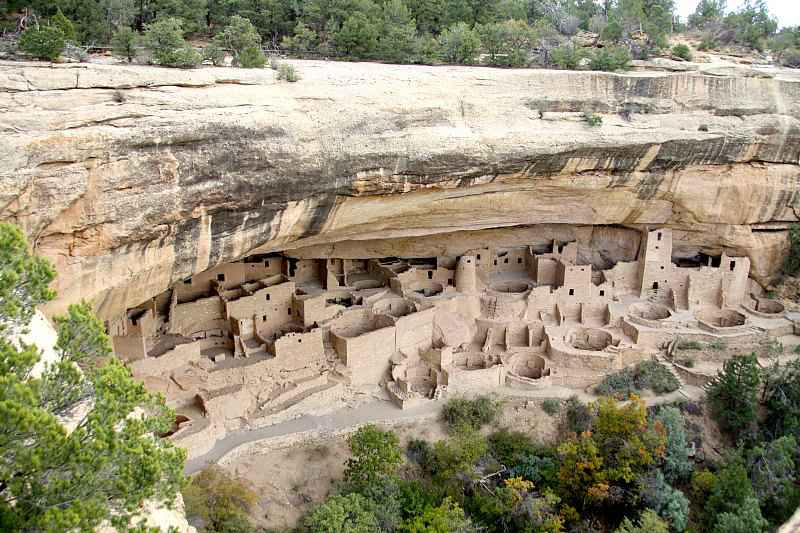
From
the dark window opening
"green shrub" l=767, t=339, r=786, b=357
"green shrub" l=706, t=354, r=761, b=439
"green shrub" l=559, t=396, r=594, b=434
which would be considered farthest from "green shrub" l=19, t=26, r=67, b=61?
"green shrub" l=767, t=339, r=786, b=357

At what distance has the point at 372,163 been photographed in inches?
502

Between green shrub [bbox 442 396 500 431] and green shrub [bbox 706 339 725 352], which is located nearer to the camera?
green shrub [bbox 442 396 500 431]

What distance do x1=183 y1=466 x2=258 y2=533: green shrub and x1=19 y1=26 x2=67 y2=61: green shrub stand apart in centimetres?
744

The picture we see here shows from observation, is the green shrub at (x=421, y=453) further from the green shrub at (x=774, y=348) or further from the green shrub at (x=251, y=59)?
the green shrub at (x=774, y=348)

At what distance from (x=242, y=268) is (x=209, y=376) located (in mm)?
3683

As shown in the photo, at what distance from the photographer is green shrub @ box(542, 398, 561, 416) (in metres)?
16.3

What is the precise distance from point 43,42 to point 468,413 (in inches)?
444

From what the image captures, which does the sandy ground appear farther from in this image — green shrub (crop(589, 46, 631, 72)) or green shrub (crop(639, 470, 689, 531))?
green shrub (crop(589, 46, 631, 72))

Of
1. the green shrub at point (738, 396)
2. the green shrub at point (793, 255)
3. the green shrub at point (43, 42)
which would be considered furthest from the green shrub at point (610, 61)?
the green shrub at point (43, 42)

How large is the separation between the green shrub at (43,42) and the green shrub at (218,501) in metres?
7.44

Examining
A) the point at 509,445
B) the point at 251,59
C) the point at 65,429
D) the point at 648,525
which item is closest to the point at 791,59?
the point at 509,445

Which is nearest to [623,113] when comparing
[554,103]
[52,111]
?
[554,103]

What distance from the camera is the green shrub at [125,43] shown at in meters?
12.7

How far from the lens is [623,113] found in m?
15.2
